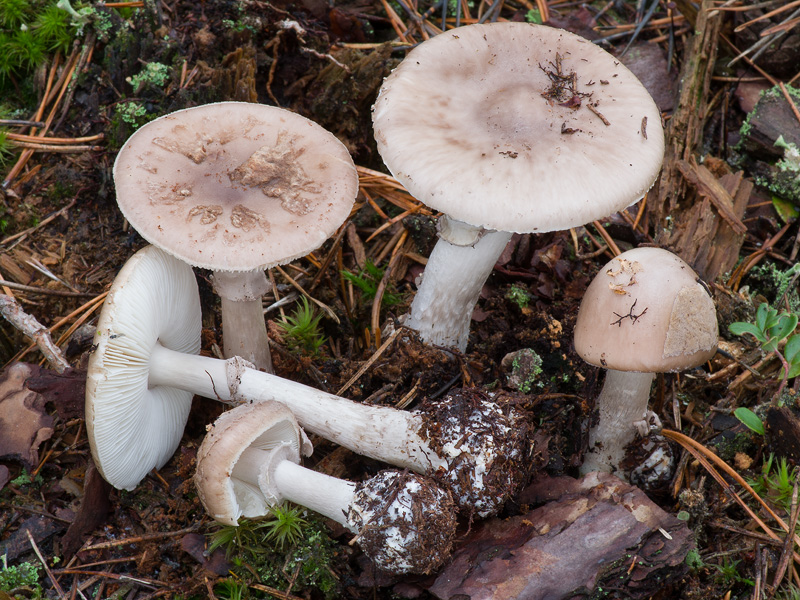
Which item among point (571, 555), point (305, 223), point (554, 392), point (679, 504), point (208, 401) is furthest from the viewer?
point (208, 401)

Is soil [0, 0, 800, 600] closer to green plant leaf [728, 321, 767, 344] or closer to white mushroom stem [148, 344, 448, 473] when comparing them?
white mushroom stem [148, 344, 448, 473]

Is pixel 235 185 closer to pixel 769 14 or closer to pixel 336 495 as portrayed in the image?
pixel 336 495

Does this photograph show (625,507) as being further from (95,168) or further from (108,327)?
(95,168)

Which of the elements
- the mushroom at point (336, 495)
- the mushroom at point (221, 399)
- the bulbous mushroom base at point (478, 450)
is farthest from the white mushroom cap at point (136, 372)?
the bulbous mushroom base at point (478, 450)

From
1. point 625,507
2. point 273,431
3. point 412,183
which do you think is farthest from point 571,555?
point 412,183

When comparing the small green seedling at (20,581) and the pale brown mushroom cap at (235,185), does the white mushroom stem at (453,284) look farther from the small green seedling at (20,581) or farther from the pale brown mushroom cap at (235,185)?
the small green seedling at (20,581)
